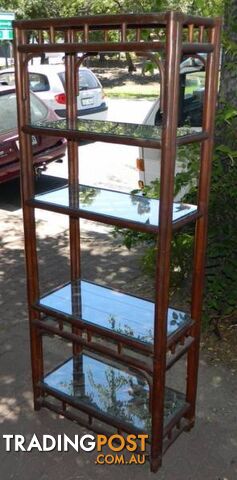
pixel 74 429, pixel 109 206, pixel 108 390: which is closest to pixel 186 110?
pixel 109 206

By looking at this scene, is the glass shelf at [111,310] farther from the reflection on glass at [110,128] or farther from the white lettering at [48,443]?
the reflection on glass at [110,128]

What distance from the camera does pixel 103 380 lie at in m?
3.18

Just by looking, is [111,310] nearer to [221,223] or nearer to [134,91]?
[221,223]

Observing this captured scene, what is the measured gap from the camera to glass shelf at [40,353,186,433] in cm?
285

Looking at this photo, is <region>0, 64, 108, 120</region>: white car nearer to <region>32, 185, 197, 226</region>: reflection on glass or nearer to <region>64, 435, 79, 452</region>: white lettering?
<region>32, 185, 197, 226</region>: reflection on glass

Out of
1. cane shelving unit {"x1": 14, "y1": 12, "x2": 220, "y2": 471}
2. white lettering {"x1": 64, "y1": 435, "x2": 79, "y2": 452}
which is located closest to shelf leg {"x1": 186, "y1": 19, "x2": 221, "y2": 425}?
cane shelving unit {"x1": 14, "y1": 12, "x2": 220, "y2": 471}

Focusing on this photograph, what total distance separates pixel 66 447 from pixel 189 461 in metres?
0.67

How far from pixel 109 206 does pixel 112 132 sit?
390 millimetres

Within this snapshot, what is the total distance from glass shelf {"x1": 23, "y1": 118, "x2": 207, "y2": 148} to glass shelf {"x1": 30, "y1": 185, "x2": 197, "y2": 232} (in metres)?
0.37

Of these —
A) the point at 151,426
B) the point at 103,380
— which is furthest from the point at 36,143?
the point at 151,426

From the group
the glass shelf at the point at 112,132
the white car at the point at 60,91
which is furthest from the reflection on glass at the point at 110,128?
the white car at the point at 60,91

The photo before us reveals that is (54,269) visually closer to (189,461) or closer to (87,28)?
(189,461)

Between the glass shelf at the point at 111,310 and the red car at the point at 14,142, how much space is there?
3.99 metres

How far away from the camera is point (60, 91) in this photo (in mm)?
10625
